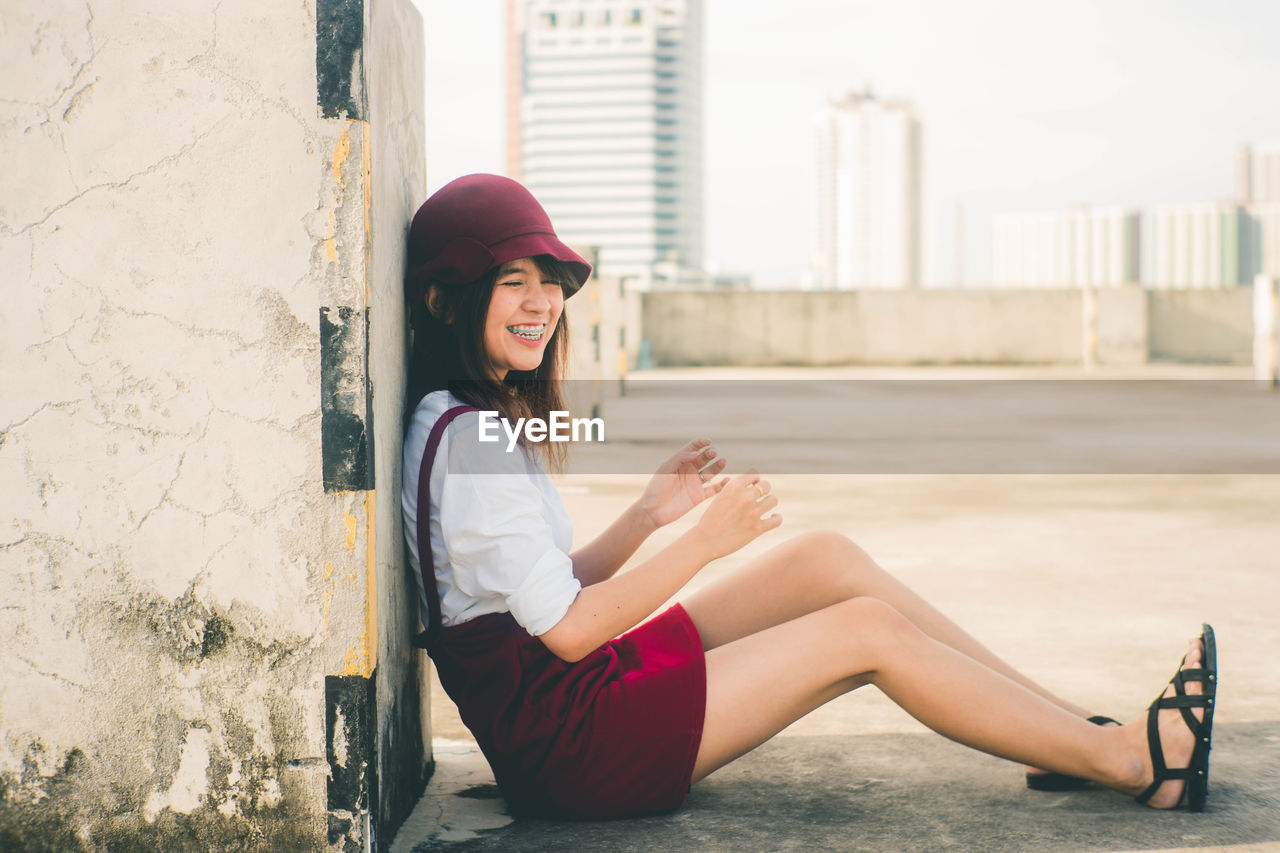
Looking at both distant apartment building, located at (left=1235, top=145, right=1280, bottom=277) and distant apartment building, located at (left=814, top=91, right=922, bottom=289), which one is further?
distant apartment building, located at (left=1235, top=145, right=1280, bottom=277)

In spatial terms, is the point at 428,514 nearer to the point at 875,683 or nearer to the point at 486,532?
the point at 486,532

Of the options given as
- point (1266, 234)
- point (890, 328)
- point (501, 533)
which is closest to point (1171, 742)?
point (501, 533)

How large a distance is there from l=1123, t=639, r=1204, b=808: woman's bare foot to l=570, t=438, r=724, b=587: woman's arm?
0.91 m

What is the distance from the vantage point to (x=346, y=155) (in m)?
1.77

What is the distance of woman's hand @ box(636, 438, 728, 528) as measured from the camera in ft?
7.48

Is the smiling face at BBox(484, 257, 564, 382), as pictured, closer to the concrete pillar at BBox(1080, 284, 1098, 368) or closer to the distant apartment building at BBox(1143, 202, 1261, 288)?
the concrete pillar at BBox(1080, 284, 1098, 368)

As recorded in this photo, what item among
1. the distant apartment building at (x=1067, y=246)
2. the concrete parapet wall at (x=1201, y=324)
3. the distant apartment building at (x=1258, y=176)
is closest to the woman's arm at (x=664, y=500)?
the concrete parapet wall at (x=1201, y=324)

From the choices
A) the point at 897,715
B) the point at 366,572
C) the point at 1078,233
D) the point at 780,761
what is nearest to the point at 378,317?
the point at 366,572

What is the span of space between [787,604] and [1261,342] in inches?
550

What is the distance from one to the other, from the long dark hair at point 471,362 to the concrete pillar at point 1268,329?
13.4 m

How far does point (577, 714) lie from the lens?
199 cm

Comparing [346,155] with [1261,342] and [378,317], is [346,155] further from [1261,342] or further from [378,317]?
[1261,342]

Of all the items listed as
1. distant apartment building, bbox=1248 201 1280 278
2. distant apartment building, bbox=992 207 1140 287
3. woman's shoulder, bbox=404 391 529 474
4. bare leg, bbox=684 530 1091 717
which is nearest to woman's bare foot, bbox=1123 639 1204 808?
bare leg, bbox=684 530 1091 717

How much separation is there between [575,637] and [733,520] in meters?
0.33
